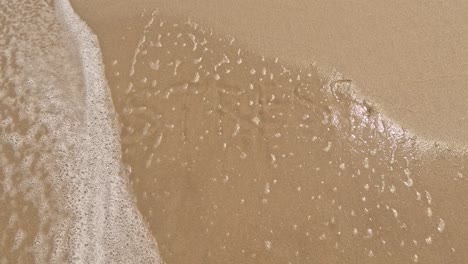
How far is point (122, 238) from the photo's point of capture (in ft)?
8.71

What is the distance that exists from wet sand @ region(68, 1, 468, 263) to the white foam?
8 centimetres

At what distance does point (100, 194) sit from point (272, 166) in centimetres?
110

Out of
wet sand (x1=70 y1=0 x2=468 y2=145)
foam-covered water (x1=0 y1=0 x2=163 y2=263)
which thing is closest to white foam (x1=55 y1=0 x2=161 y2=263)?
foam-covered water (x1=0 y1=0 x2=163 y2=263)

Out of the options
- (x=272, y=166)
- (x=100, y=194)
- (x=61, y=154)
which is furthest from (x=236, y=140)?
(x=61, y=154)

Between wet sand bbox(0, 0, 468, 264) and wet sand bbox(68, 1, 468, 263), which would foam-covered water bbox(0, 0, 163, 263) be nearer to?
wet sand bbox(0, 0, 468, 264)

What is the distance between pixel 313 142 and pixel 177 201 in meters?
0.93

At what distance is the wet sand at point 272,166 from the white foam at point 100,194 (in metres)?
0.08

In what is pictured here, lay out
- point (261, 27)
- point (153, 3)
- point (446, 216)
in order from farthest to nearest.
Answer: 1. point (153, 3)
2. point (261, 27)
3. point (446, 216)

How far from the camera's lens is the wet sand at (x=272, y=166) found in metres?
2.53

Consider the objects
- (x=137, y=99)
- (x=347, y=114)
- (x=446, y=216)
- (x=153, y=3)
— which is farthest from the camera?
(x=153, y=3)

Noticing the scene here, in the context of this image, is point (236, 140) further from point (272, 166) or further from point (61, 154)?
point (61, 154)

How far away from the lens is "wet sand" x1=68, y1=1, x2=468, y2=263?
8.29 feet

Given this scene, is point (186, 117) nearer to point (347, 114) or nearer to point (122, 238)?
point (122, 238)

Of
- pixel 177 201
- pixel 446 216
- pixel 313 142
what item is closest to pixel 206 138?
pixel 177 201
